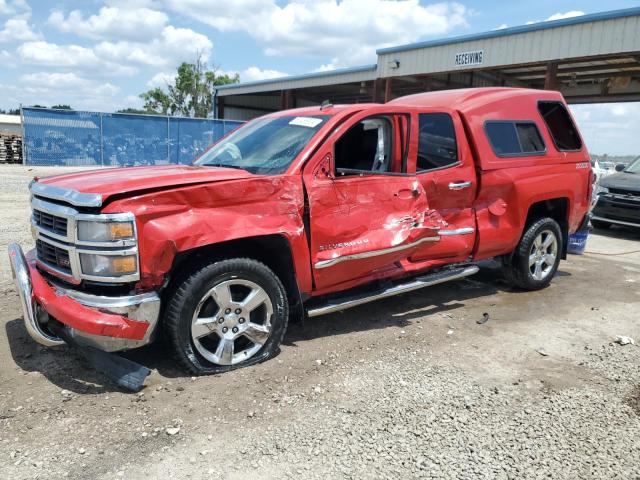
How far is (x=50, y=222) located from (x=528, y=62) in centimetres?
1559

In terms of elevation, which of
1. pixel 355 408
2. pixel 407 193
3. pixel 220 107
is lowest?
pixel 355 408

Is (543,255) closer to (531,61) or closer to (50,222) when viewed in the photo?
(50,222)

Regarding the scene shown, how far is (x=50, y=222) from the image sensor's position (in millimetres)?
3330

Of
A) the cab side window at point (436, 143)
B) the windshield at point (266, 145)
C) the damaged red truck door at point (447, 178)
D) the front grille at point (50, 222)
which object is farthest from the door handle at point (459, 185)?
the front grille at point (50, 222)

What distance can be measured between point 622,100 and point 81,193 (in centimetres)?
2682

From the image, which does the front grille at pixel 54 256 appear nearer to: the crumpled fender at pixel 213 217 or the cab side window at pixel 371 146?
the crumpled fender at pixel 213 217

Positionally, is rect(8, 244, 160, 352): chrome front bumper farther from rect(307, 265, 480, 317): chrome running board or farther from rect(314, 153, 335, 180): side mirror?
rect(314, 153, 335, 180): side mirror

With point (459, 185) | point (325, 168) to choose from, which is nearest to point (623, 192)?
point (459, 185)

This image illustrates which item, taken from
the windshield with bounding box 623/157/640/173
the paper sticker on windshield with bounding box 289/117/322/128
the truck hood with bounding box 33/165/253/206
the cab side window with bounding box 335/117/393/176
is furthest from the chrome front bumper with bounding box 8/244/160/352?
the windshield with bounding box 623/157/640/173

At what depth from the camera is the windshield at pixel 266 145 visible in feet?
12.6

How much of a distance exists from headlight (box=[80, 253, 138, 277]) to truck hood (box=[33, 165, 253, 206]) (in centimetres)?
33

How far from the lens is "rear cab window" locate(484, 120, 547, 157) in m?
5.18

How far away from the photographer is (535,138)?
5555mm

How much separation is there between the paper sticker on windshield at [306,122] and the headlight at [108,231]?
5.70 feet
